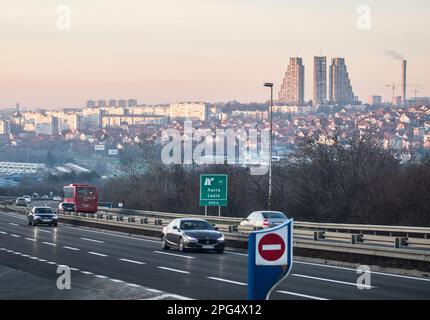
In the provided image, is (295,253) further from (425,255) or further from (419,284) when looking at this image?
(419,284)

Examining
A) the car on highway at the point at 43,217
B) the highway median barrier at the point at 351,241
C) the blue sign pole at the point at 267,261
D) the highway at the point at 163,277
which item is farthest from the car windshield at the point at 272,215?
the blue sign pole at the point at 267,261

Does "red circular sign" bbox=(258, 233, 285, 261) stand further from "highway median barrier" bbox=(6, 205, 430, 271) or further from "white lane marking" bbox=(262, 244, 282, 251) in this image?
"highway median barrier" bbox=(6, 205, 430, 271)

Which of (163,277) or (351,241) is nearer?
(163,277)

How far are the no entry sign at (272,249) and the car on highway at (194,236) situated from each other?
23.4m

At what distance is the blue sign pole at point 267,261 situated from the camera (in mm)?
12984

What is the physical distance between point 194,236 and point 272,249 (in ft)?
77.3

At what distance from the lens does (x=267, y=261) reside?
42.8 feet

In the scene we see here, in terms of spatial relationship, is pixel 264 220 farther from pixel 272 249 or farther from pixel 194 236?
pixel 272 249

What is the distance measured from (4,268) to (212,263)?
6.77 m

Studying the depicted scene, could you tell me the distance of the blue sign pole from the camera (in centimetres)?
1298

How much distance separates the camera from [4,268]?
2752cm

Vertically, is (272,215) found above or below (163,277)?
above

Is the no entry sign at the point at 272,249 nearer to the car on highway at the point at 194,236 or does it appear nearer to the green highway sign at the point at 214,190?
the car on highway at the point at 194,236

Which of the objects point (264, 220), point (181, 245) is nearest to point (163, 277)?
point (181, 245)
